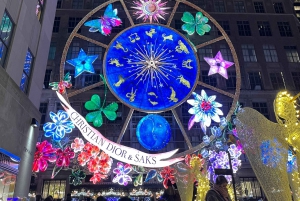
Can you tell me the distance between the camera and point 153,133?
1508 cm

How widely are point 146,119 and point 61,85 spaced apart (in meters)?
5.07

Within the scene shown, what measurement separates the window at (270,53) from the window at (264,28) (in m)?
2.35

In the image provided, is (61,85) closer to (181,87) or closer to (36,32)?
(36,32)

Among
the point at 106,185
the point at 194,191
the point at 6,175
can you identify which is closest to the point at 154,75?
the point at 194,191

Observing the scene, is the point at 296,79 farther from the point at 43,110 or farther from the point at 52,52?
the point at 43,110

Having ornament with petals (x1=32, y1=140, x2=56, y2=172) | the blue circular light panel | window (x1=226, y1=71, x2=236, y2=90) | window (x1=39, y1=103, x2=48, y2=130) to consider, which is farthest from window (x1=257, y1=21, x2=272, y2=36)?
ornament with petals (x1=32, y1=140, x2=56, y2=172)

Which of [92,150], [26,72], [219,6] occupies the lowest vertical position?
[92,150]

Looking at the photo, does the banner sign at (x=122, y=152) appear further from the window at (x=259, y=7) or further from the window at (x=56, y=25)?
the window at (x=259, y=7)

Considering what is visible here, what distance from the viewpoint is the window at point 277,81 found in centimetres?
3694

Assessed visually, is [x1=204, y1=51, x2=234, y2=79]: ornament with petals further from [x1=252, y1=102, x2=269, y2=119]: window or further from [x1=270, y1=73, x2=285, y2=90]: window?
[x1=270, y1=73, x2=285, y2=90]: window

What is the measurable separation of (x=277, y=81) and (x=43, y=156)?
32.0 meters

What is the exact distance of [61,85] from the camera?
1480 centimetres

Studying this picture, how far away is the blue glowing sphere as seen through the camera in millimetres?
14781

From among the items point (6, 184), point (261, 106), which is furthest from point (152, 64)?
→ point (261, 106)
